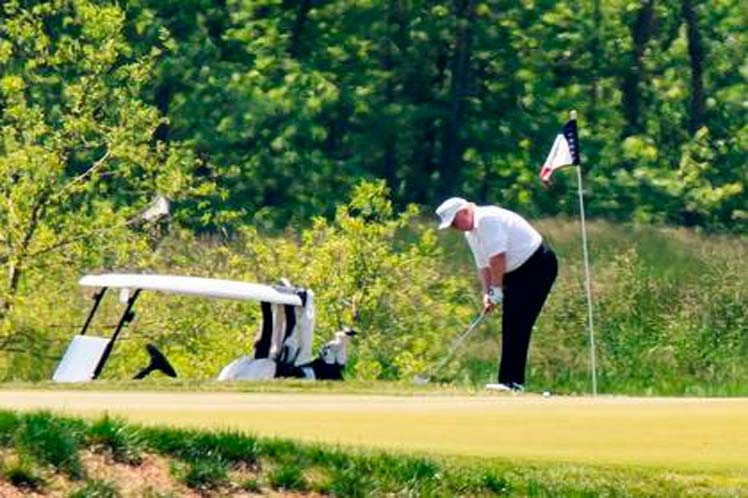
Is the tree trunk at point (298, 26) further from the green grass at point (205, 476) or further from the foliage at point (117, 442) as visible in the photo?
the green grass at point (205, 476)

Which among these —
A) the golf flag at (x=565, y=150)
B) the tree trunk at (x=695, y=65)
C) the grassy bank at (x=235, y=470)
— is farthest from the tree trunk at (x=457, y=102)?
the grassy bank at (x=235, y=470)

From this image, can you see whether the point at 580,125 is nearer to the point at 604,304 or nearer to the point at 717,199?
the point at 717,199

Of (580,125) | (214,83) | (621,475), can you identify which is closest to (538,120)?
(580,125)

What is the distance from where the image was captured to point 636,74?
46000 mm

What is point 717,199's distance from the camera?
143 ft

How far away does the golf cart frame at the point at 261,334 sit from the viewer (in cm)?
2528

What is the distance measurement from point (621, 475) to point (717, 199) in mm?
28972

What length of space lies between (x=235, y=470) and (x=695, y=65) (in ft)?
106

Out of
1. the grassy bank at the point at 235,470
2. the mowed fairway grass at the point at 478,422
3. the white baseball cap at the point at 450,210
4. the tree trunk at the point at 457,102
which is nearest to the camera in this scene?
the grassy bank at the point at 235,470

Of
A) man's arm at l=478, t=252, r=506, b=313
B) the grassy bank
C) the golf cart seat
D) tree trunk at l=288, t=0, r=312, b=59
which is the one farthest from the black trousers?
tree trunk at l=288, t=0, r=312, b=59

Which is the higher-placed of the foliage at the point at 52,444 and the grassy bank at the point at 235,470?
the foliage at the point at 52,444

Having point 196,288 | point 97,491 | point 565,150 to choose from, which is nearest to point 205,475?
point 97,491

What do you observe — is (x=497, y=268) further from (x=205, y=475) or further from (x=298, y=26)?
(x=298, y=26)

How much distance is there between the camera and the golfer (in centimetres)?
2281
